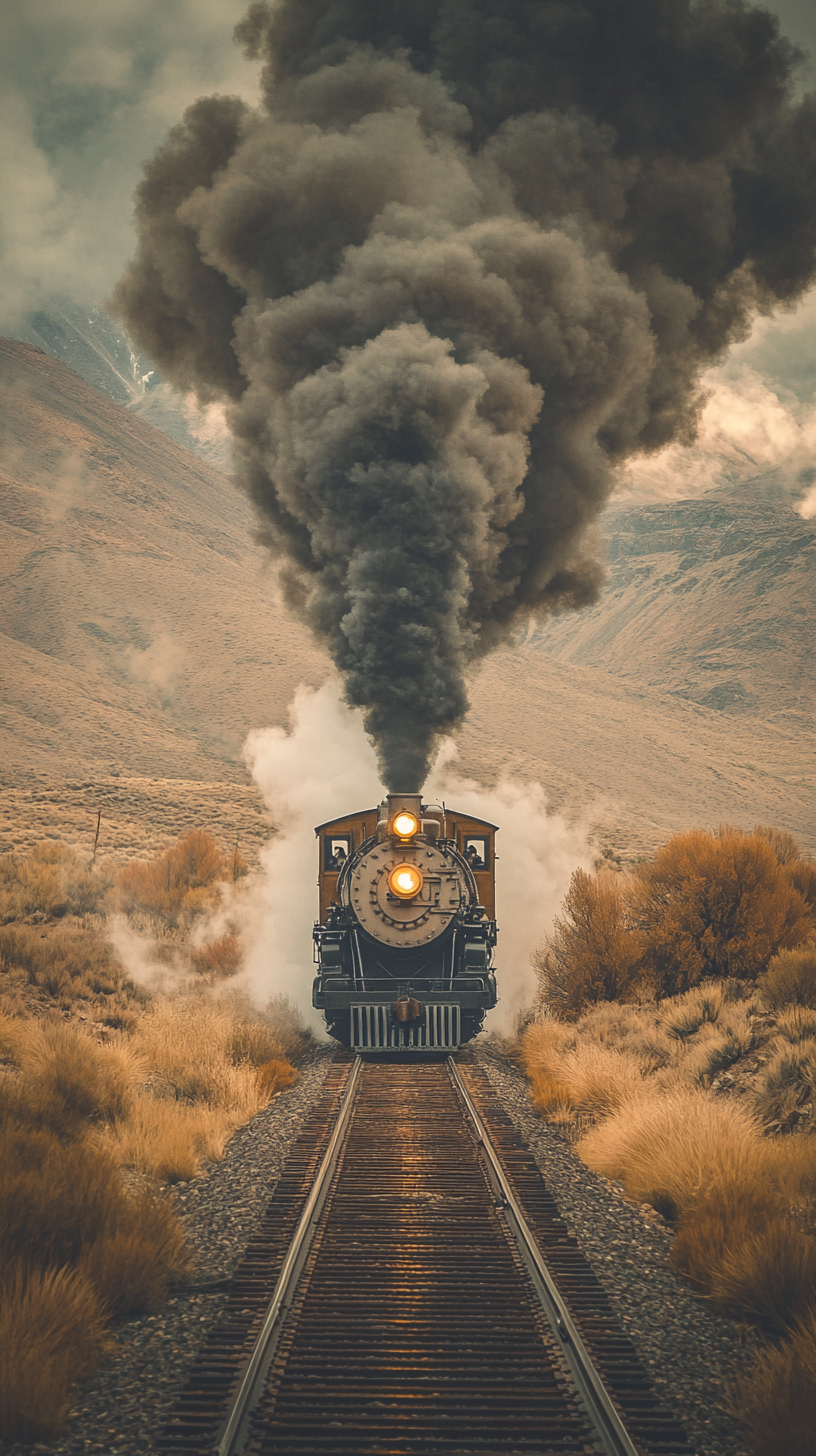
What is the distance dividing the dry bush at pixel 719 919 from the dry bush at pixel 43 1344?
11158mm

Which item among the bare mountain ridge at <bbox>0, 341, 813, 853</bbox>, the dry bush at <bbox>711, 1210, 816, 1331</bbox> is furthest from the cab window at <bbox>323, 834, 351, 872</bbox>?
the bare mountain ridge at <bbox>0, 341, 813, 853</bbox>

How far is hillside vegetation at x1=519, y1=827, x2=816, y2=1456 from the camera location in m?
5.23

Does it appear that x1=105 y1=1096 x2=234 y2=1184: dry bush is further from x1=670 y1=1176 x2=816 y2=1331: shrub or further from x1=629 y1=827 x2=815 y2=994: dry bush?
x1=629 y1=827 x2=815 y2=994: dry bush

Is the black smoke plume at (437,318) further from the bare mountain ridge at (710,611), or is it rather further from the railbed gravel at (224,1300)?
the bare mountain ridge at (710,611)

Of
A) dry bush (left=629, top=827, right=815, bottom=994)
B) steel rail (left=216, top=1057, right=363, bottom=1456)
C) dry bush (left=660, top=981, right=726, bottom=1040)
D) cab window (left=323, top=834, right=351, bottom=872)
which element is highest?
cab window (left=323, top=834, right=351, bottom=872)

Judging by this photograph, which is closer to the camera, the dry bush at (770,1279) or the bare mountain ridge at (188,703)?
the dry bush at (770,1279)

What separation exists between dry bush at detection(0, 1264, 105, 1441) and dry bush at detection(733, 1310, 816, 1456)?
2.80 m

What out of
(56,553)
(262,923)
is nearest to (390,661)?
(262,923)

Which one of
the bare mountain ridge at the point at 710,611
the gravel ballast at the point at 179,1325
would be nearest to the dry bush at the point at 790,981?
the gravel ballast at the point at 179,1325

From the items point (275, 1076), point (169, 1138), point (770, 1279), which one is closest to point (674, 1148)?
point (770, 1279)

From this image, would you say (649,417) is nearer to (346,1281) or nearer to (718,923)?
(718,923)

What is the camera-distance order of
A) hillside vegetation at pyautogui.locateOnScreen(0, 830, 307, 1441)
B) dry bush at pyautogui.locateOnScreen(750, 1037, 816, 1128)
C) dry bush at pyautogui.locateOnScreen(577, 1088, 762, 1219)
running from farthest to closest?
dry bush at pyautogui.locateOnScreen(750, 1037, 816, 1128), dry bush at pyautogui.locateOnScreen(577, 1088, 762, 1219), hillside vegetation at pyautogui.locateOnScreen(0, 830, 307, 1441)

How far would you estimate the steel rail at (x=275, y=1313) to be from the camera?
12.7 feet

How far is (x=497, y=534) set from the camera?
1487 centimetres
